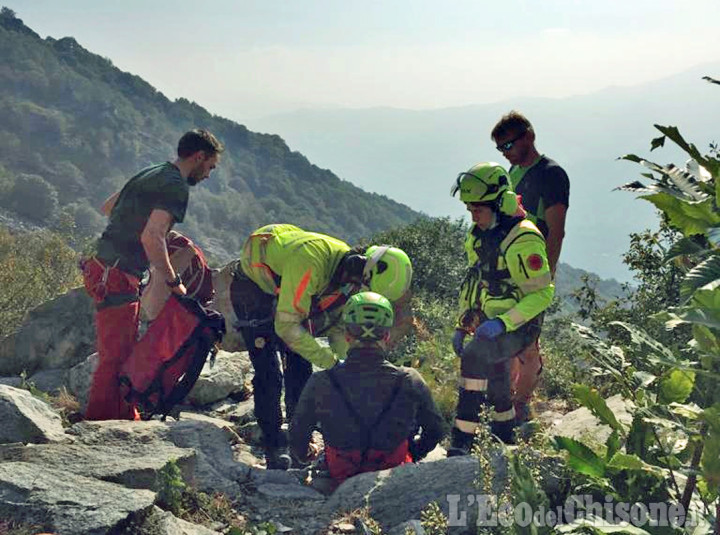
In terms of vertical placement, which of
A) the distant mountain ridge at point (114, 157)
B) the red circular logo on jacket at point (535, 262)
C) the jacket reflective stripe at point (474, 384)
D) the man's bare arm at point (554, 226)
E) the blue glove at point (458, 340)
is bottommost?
the jacket reflective stripe at point (474, 384)

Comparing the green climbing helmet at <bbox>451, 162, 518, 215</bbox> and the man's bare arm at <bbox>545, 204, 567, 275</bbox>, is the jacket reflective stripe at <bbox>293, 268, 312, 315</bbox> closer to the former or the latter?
the green climbing helmet at <bbox>451, 162, 518, 215</bbox>

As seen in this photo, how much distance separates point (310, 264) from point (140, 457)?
1917mm

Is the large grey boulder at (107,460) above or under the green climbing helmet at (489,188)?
under

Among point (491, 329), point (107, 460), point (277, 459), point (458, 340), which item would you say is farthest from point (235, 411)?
point (491, 329)

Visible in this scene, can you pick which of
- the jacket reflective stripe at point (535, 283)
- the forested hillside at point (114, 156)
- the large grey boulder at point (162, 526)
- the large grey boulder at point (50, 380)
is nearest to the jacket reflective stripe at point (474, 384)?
the jacket reflective stripe at point (535, 283)

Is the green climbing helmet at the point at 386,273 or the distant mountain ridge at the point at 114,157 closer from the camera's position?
the green climbing helmet at the point at 386,273

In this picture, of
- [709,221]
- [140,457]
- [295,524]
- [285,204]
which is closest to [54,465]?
[140,457]

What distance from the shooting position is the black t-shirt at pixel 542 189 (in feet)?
20.2

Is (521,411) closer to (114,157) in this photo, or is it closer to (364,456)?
(364,456)

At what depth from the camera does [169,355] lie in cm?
589

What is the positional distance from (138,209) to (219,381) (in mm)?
2571

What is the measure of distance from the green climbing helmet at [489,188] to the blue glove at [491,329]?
85 centimetres

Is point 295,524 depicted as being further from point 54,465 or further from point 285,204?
point 285,204

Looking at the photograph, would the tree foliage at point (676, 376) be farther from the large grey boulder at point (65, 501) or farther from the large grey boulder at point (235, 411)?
the large grey boulder at point (235, 411)
